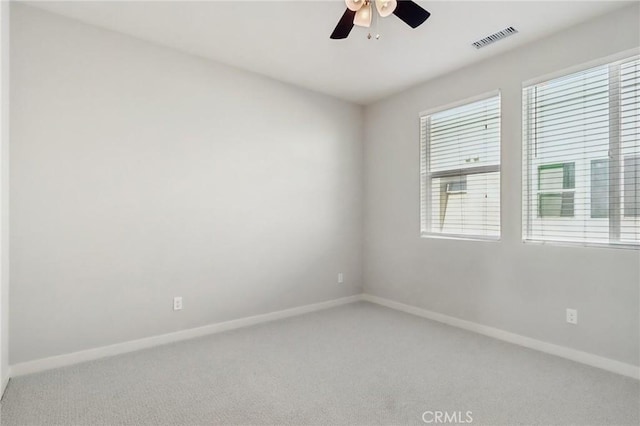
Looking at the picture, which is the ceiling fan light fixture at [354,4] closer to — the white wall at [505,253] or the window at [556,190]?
the white wall at [505,253]

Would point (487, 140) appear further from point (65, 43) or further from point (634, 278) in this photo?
point (65, 43)

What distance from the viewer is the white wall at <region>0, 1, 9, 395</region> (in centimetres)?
214

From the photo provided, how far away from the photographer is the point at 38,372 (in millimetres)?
2484

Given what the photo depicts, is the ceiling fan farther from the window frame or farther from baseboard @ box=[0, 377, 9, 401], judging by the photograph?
baseboard @ box=[0, 377, 9, 401]

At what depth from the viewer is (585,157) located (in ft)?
8.94

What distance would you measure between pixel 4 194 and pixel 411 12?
282 centimetres

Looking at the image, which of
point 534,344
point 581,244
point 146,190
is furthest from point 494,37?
point 146,190

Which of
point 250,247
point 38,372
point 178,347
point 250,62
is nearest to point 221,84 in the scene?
point 250,62

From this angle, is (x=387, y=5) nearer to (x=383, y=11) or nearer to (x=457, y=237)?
(x=383, y=11)

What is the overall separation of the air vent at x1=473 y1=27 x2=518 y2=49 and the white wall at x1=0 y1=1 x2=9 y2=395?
3.44m

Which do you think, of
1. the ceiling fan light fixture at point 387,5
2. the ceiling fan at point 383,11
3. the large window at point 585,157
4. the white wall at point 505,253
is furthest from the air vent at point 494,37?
the ceiling fan light fixture at point 387,5

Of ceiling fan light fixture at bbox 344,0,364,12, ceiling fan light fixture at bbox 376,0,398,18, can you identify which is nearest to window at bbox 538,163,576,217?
ceiling fan light fixture at bbox 376,0,398,18

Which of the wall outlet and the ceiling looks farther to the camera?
the wall outlet

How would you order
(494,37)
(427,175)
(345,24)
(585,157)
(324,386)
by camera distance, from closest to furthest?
(345,24) → (324,386) → (585,157) → (494,37) → (427,175)
